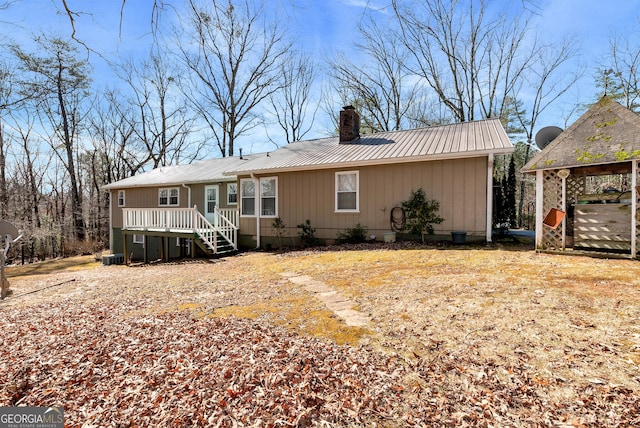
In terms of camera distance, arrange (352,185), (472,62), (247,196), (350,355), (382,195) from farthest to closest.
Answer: (472,62), (247,196), (352,185), (382,195), (350,355)

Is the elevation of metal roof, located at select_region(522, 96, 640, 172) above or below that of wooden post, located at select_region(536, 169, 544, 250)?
above

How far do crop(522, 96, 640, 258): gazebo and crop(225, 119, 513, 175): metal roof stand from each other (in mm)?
1151

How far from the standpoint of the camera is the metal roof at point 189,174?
47.6 feet

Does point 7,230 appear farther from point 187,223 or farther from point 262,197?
point 262,197

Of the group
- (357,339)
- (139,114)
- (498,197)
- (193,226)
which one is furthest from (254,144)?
(357,339)

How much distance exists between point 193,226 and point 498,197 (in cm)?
1132

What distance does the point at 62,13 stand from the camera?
2617 millimetres

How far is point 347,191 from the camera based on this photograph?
10.2 metres

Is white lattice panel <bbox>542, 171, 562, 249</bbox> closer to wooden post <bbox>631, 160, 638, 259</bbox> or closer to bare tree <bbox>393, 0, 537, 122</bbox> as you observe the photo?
wooden post <bbox>631, 160, 638, 259</bbox>

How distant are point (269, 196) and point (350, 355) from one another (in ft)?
30.5

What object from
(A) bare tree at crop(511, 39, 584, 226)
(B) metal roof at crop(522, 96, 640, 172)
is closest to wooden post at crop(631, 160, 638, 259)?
(B) metal roof at crop(522, 96, 640, 172)

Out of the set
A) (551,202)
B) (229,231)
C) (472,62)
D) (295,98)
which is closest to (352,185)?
(229,231)

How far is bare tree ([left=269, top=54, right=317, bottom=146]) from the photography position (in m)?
23.3

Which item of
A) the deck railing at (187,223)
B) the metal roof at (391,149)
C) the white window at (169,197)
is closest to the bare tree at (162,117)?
the white window at (169,197)
